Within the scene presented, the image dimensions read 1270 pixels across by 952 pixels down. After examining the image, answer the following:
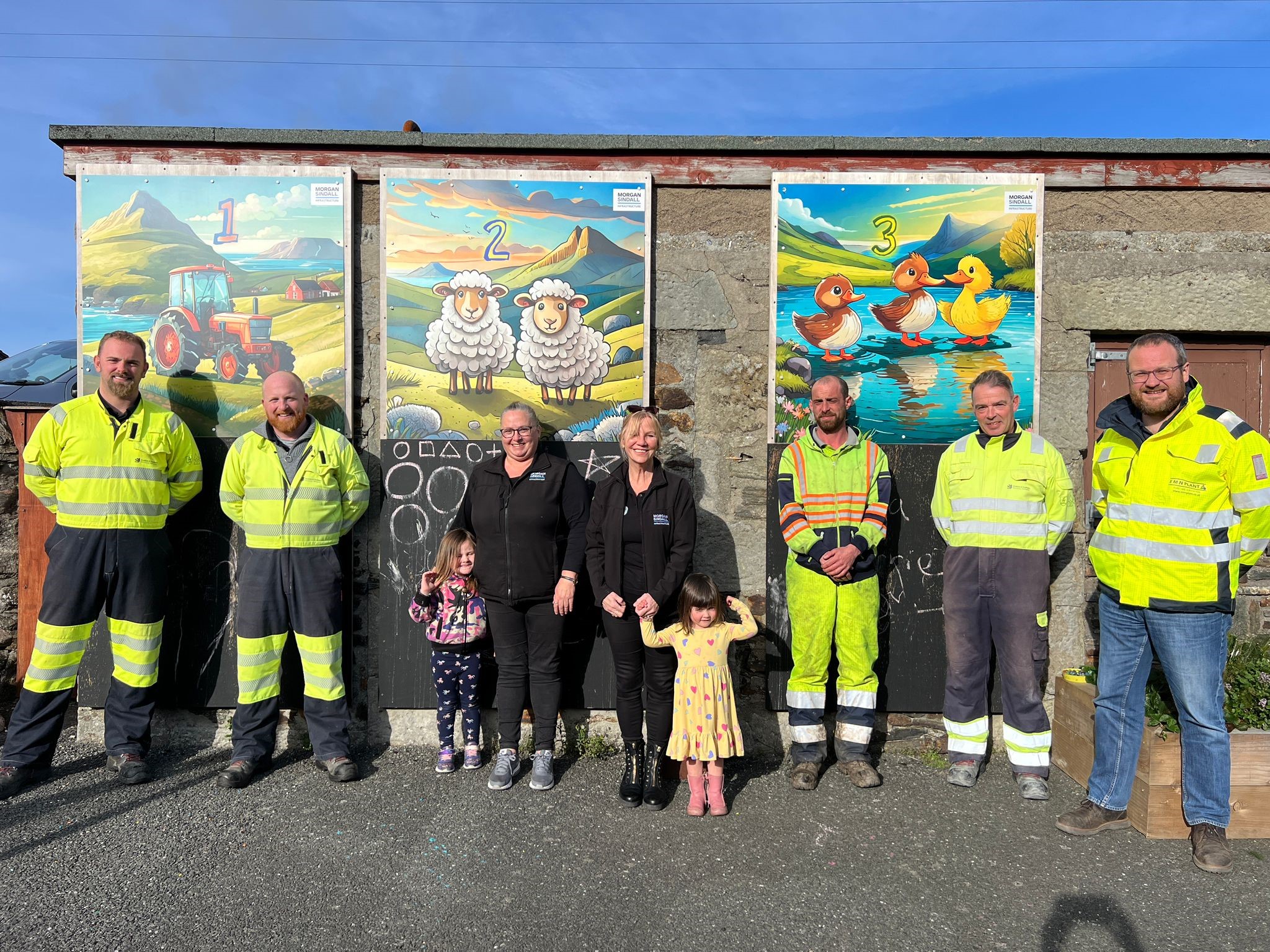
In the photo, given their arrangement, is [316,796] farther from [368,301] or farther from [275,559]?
[368,301]

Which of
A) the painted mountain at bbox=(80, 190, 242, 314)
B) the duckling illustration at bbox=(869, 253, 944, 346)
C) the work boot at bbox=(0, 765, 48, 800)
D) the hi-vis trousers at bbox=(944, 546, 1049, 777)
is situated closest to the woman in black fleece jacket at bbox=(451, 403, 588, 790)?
the hi-vis trousers at bbox=(944, 546, 1049, 777)

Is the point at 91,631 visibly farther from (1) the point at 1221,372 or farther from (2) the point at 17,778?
(1) the point at 1221,372

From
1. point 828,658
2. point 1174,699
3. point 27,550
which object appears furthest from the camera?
point 27,550

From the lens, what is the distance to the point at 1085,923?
3035 mm

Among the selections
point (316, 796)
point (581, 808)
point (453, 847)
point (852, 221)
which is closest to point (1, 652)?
point (316, 796)

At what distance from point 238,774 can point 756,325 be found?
3.94 metres

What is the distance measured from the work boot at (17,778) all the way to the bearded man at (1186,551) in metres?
5.35

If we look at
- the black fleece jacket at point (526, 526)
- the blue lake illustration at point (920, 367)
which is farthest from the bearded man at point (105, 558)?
the blue lake illustration at point (920, 367)

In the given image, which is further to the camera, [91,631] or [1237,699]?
[91,631]

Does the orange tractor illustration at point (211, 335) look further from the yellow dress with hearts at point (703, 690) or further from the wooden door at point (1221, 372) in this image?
the wooden door at point (1221, 372)

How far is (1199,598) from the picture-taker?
3518mm

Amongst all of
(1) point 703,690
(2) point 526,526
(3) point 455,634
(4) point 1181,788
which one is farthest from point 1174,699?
(3) point 455,634

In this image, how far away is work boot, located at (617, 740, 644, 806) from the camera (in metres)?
4.04

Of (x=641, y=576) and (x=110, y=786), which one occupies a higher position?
(x=641, y=576)
